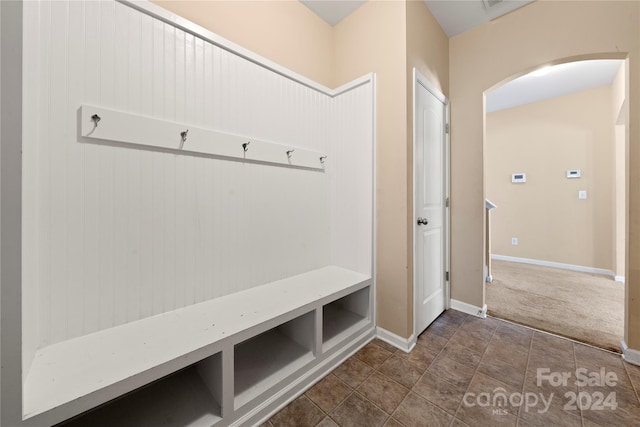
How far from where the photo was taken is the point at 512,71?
2.02m

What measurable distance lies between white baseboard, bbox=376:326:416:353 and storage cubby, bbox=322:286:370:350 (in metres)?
0.14

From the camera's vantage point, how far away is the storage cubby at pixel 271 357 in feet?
4.00

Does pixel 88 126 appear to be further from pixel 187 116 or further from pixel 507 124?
pixel 507 124

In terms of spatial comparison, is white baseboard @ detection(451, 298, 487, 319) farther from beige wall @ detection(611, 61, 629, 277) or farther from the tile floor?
beige wall @ detection(611, 61, 629, 277)

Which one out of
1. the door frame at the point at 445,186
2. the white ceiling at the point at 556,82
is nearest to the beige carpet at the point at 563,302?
the door frame at the point at 445,186

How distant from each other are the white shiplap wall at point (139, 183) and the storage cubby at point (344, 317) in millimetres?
303

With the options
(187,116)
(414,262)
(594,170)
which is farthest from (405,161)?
(594,170)

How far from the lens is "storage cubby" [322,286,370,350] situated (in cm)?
167

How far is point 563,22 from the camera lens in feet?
5.86

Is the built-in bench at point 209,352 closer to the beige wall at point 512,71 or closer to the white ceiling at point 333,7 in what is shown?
the beige wall at point 512,71

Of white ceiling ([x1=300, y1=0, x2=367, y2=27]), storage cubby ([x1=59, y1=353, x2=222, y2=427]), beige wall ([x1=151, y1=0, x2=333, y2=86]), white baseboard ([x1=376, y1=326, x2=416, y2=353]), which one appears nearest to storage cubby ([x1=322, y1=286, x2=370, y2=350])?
white baseboard ([x1=376, y1=326, x2=416, y2=353])

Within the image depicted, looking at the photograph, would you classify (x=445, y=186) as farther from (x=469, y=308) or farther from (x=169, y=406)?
(x=169, y=406)

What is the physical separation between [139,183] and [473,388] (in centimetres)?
208

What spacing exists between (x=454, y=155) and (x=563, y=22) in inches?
44.5
